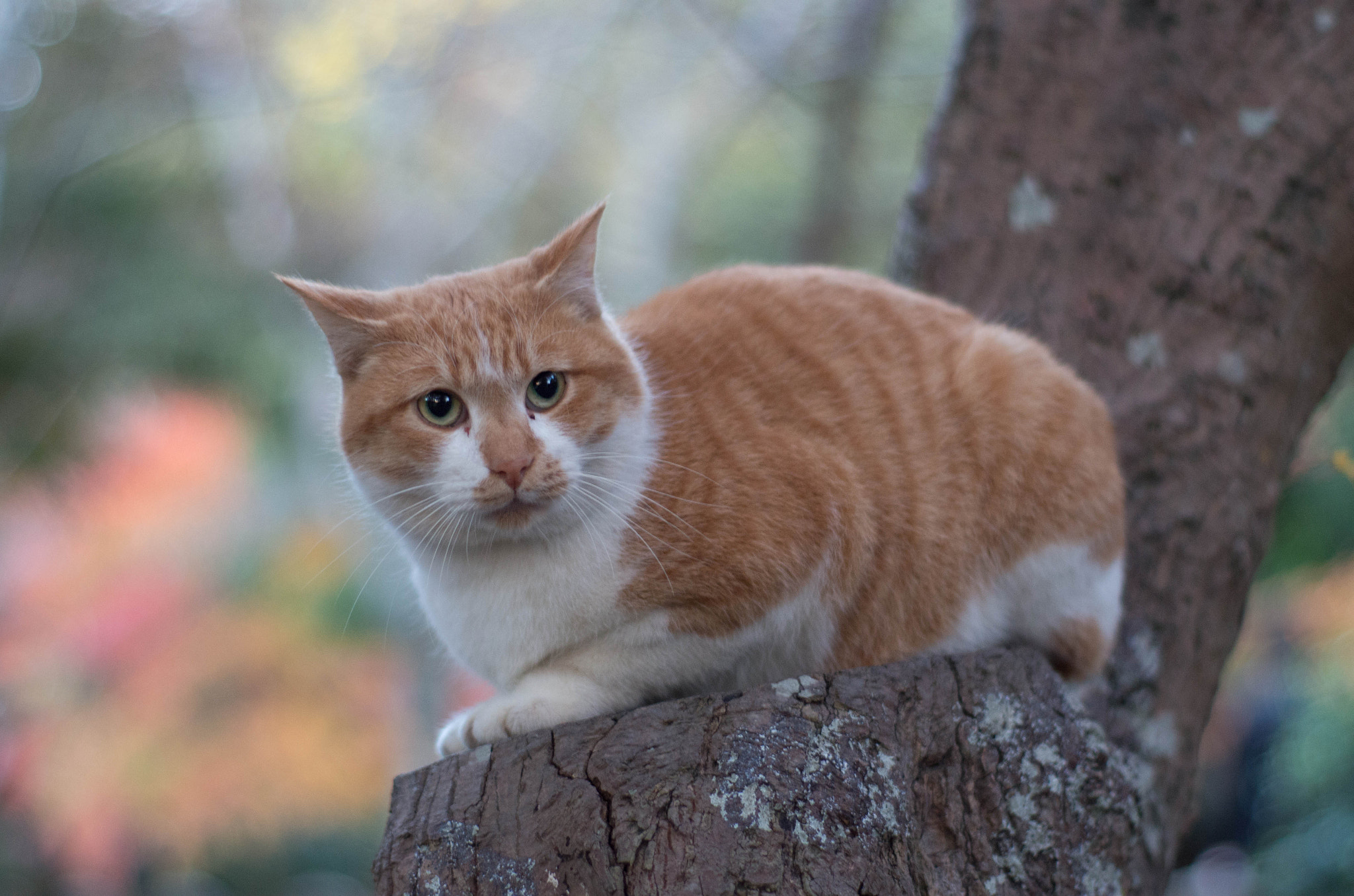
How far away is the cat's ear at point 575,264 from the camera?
1562 millimetres

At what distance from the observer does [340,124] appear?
16.5ft

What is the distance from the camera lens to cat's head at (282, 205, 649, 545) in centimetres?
142

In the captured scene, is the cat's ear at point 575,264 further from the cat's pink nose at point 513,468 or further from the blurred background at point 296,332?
the blurred background at point 296,332

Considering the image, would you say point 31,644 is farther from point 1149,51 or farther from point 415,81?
point 1149,51

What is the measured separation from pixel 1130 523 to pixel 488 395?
1402 mm

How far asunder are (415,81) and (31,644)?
324 centimetres

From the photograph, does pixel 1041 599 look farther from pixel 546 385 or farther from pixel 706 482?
pixel 546 385

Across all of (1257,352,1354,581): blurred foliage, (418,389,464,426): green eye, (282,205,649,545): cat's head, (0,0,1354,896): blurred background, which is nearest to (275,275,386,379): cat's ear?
(282,205,649,545): cat's head

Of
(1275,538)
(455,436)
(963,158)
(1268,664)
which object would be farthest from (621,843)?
(1268,664)

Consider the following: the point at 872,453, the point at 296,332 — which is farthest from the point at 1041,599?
the point at 296,332

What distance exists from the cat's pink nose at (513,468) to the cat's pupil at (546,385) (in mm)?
159

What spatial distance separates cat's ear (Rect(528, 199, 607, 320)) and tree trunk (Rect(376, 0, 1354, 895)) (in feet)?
2.28

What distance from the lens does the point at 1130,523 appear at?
6.66 feet

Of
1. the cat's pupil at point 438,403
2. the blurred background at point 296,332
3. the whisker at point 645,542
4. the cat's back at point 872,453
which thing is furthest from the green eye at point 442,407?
the blurred background at point 296,332
